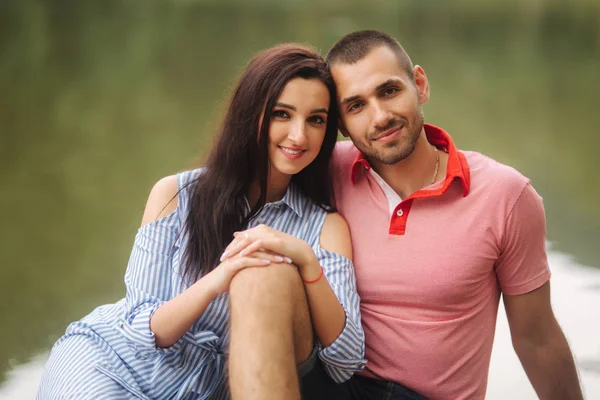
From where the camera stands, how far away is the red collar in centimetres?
195

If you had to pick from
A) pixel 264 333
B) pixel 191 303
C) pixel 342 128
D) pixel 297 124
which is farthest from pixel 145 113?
pixel 264 333

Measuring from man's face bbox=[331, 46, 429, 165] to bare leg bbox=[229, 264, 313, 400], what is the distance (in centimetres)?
49

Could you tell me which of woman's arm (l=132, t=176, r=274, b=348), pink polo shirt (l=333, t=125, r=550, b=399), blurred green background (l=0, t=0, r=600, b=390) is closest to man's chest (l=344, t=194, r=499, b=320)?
pink polo shirt (l=333, t=125, r=550, b=399)

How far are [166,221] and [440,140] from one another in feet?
2.65

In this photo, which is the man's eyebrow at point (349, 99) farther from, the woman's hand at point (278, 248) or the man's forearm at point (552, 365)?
the man's forearm at point (552, 365)

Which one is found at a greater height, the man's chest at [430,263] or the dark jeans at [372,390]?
the man's chest at [430,263]

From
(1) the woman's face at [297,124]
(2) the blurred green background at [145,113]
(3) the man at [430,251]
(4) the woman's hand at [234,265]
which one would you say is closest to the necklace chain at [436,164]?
(3) the man at [430,251]

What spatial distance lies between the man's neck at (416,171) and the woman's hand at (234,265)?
488 millimetres

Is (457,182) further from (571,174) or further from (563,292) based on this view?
(571,174)

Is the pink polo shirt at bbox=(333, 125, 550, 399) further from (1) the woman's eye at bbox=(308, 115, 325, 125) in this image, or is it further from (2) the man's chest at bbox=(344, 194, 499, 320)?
(1) the woman's eye at bbox=(308, 115, 325, 125)

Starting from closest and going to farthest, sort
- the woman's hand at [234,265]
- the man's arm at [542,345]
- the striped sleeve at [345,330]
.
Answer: the woman's hand at [234,265] → the striped sleeve at [345,330] → the man's arm at [542,345]

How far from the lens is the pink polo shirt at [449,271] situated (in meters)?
1.91

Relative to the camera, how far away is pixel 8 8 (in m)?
12.0

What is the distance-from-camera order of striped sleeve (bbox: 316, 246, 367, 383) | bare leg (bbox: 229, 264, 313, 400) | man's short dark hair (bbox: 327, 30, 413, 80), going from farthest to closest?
1. man's short dark hair (bbox: 327, 30, 413, 80)
2. striped sleeve (bbox: 316, 246, 367, 383)
3. bare leg (bbox: 229, 264, 313, 400)
